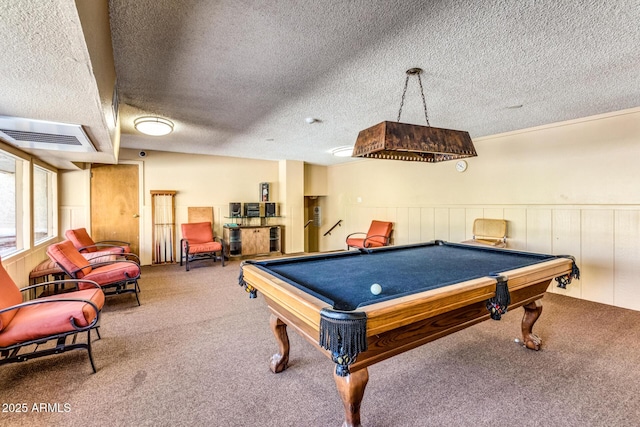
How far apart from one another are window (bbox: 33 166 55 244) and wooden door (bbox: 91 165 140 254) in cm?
61

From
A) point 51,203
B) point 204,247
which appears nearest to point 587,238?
point 204,247

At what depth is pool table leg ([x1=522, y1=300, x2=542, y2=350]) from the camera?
252 cm

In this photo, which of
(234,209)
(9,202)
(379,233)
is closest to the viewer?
(9,202)

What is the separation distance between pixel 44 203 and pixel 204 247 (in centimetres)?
264

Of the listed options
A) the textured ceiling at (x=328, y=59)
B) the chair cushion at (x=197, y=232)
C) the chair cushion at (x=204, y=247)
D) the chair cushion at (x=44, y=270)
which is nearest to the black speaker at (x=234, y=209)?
the chair cushion at (x=197, y=232)

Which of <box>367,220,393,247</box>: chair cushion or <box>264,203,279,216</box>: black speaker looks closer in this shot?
<box>367,220,393,247</box>: chair cushion

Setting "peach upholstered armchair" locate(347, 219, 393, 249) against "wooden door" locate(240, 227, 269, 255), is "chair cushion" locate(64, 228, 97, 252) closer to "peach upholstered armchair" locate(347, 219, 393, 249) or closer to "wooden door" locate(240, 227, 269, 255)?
"wooden door" locate(240, 227, 269, 255)

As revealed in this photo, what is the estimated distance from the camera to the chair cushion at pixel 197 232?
5992 millimetres

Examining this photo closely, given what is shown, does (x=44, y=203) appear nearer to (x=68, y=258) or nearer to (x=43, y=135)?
(x=68, y=258)

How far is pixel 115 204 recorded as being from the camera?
5867mm

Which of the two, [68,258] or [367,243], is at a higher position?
[68,258]

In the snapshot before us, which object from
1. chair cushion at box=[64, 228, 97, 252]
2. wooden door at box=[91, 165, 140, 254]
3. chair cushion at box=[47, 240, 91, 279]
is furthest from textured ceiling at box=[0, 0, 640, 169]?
wooden door at box=[91, 165, 140, 254]

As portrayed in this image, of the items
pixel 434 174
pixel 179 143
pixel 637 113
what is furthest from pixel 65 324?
pixel 637 113

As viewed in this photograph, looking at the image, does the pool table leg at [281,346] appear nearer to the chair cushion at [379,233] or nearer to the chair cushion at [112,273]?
the chair cushion at [112,273]
